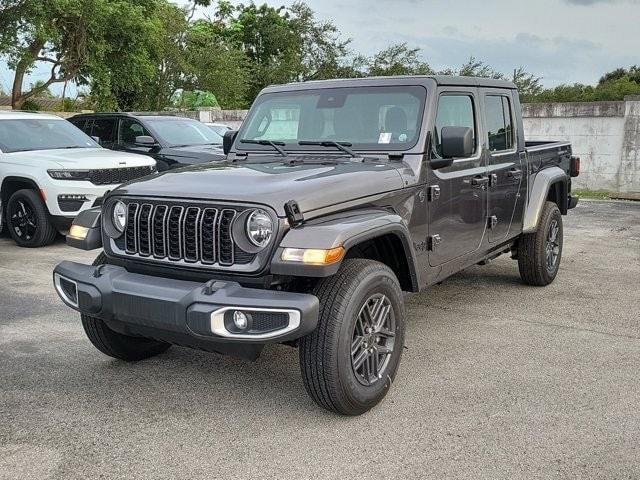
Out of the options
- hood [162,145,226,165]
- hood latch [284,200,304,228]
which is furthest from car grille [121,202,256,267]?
hood [162,145,226,165]

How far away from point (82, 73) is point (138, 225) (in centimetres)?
1750

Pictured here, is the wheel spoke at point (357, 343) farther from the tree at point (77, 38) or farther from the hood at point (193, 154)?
the tree at point (77, 38)

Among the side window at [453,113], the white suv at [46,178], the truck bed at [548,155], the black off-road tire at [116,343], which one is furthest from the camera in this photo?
the white suv at [46,178]

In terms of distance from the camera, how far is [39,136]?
951 centimetres

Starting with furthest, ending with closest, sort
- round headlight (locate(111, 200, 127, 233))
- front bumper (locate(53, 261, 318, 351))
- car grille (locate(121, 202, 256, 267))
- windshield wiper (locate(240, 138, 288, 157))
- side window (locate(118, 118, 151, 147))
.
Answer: side window (locate(118, 118, 151, 147)) < windshield wiper (locate(240, 138, 288, 157)) < round headlight (locate(111, 200, 127, 233)) < car grille (locate(121, 202, 256, 267)) < front bumper (locate(53, 261, 318, 351))

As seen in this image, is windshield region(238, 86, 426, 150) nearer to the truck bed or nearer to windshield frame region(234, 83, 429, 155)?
windshield frame region(234, 83, 429, 155)

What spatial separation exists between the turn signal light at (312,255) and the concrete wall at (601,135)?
11.5 metres

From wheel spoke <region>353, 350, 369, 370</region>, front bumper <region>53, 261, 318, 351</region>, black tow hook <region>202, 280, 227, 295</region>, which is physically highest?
black tow hook <region>202, 280, 227, 295</region>

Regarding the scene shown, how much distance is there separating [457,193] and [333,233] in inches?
65.6

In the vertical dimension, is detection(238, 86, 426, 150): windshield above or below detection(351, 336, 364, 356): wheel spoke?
above

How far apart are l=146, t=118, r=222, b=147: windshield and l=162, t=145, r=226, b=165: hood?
0.22 meters

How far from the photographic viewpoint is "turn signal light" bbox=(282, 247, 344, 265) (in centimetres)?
333

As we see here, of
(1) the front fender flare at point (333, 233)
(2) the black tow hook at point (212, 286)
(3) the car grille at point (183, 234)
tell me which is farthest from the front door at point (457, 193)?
(2) the black tow hook at point (212, 286)

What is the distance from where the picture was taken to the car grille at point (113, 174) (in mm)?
8562
